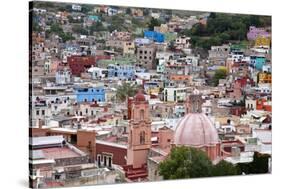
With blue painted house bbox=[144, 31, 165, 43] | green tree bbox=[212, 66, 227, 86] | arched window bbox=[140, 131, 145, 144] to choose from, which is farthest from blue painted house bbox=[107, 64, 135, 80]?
green tree bbox=[212, 66, 227, 86]

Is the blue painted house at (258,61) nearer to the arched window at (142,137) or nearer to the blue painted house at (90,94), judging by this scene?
the arched window at (142,137)

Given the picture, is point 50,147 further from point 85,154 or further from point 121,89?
point 121,89

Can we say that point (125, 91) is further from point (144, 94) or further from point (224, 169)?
point (224, 169)

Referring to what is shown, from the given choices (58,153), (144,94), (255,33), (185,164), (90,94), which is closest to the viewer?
(58,153)

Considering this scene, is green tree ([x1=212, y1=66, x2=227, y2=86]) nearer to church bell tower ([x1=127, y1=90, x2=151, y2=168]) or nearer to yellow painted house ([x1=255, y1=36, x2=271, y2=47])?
yellow painted house ([x1=255, y1=36, x2=271, y2=47])

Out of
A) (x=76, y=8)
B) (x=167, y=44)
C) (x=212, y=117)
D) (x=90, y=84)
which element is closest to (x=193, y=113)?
(x=212, y=117)

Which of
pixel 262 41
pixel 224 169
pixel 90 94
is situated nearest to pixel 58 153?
pixel 90 94

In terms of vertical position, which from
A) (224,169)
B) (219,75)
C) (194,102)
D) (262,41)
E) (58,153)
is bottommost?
(224,169)
